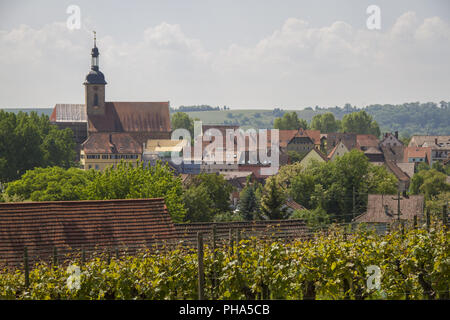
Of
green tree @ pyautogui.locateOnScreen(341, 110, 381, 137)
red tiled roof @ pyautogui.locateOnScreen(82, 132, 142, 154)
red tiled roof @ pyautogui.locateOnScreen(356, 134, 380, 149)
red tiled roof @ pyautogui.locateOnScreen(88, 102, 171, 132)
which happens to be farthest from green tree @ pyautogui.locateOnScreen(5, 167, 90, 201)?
green tree @ pyautogui.locateOnScreen(341, 110, 381, 137)

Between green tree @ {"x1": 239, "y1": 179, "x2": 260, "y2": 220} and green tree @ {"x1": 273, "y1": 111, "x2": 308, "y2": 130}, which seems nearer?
green tree @ {"x1": 239, "y1": 179, "x2": 260, "y2": 220}

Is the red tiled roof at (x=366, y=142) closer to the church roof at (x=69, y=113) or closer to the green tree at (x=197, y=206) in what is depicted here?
the church roof at (x=69, y=113)

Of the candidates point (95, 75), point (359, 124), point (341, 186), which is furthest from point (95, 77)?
point (359, 124)

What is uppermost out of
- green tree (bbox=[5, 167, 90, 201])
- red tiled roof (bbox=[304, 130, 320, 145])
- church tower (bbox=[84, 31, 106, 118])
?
church tower (bbox=[84, 31, 106, 118])

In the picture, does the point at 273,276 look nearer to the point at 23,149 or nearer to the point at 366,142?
the point at 23,149

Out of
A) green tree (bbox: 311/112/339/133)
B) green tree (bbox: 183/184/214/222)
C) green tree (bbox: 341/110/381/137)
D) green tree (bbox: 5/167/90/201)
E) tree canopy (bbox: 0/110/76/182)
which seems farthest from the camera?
green tree (bbox: 311/112/339/133)

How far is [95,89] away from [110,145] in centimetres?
1579

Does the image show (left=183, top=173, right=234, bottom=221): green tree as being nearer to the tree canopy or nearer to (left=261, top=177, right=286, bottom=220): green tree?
(left=261, top=177, right=286, bottom=220): green tree

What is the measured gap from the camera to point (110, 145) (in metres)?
85.8

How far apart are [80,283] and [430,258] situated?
16.7 ft

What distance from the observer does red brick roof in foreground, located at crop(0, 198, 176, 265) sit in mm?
15680

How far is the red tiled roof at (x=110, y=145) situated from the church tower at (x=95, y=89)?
12.6 m

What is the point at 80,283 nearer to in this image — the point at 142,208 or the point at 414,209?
the point at 142,208

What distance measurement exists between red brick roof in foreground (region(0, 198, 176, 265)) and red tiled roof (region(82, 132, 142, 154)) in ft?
226
